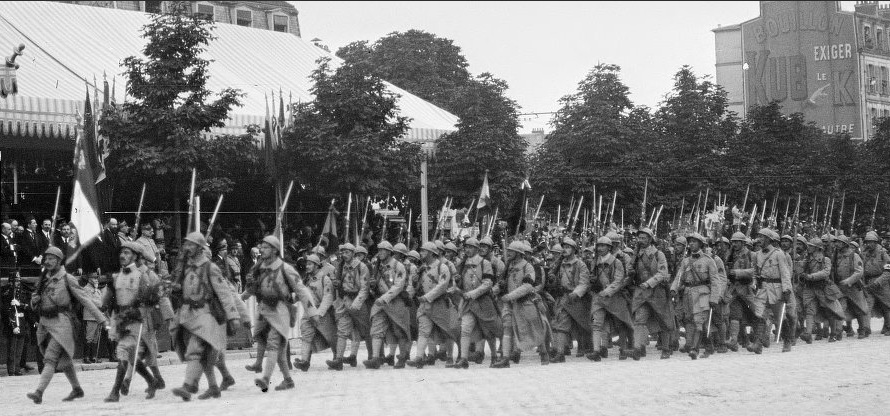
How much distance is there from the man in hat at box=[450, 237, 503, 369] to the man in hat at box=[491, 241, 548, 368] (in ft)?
0.55

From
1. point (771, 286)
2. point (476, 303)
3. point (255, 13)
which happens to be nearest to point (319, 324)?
point (476, 303)

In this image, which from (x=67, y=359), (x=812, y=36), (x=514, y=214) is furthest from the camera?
(x=812, y=36)

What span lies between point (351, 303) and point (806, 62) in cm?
7047

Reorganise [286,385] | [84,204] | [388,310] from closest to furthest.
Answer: [286,385], [84,204], [388,310]

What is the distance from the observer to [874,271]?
2438 cm

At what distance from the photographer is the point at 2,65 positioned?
80.7 ft

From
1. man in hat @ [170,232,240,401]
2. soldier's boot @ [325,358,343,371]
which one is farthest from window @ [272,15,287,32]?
man in hat @ [170,232,240,401]

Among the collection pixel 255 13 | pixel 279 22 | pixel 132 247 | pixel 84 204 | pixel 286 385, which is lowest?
pixel 286 385

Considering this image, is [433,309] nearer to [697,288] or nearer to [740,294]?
[697,288]

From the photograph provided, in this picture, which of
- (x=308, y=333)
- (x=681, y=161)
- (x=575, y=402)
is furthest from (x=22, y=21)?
(x=681, y=161)

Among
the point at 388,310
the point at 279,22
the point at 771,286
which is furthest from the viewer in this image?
the point at 279,22

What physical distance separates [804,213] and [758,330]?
93.7 feet

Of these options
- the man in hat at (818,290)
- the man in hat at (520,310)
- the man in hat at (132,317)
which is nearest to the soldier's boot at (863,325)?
the man in hat at (818,290)

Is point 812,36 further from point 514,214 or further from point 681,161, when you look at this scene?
point 514,214
